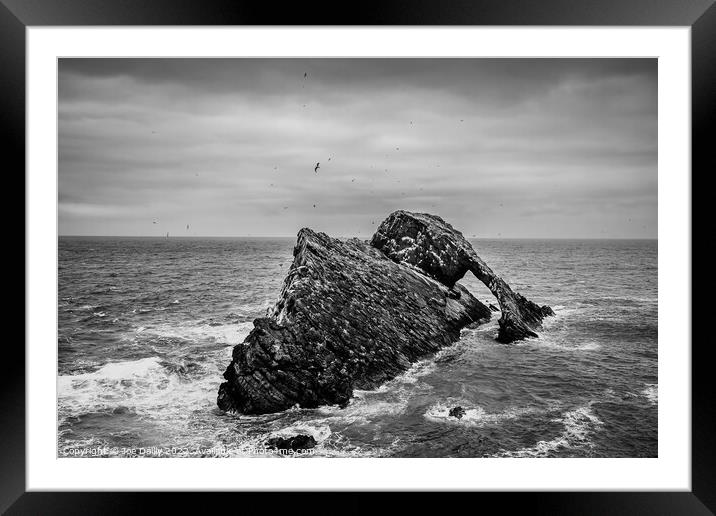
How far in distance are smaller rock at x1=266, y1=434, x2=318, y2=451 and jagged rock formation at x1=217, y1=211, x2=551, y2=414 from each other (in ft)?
4.07

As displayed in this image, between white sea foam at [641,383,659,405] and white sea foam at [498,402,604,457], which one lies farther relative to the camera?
white sea foam at [641,383,659,405]

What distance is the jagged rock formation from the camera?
10086mm

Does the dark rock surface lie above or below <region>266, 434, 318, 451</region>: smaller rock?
above

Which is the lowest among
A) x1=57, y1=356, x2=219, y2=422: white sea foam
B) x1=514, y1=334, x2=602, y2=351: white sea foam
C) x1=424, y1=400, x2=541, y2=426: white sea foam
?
x1=424, y1=400, x2=541, y2=426: white sea foam

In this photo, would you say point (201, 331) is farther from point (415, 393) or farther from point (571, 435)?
point (571, 435)

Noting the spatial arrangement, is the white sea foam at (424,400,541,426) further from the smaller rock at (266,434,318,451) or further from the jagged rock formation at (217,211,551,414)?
the smaller rock at (266,434,318,451)

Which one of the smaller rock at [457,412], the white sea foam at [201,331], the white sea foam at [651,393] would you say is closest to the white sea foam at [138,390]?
the white sea foam at [201,331]

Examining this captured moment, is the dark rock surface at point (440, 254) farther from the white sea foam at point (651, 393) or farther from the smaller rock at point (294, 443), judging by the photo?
the smaller rock at point (294, 443)

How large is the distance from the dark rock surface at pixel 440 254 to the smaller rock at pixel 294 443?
9100 millimetres

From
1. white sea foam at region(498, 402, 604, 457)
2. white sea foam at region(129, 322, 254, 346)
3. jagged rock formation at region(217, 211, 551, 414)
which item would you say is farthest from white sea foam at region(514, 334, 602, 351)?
white sea foam at region(129, 322, 254, 346)

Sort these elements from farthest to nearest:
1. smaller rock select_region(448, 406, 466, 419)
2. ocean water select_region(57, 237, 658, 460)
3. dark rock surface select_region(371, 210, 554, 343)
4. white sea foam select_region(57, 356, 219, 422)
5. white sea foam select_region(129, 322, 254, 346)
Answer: white sea foam select_region(129, 322, 254, 346), dark rock surface select_region(371, 210, 554, 343), white sea foam select_region(57, 356, 219, 422), smaller rock select_region(448, 406, 466, 419), ocean water select_region(57, 237, 658, 460)
